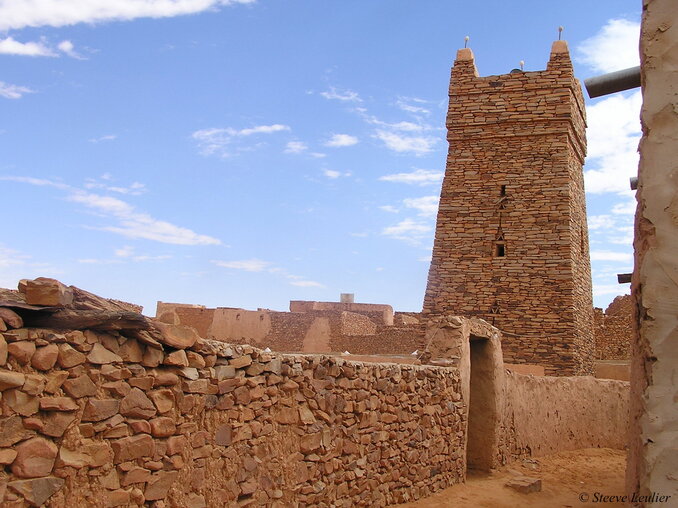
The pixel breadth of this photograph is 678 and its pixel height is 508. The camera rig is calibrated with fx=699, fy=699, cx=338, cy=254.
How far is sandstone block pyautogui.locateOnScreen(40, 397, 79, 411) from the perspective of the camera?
3.53m

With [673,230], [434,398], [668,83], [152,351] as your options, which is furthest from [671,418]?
[434,398]

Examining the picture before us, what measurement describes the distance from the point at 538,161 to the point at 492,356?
693 centimetres

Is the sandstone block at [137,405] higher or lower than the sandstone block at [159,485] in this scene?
higher

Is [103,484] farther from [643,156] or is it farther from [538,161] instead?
[538,161]

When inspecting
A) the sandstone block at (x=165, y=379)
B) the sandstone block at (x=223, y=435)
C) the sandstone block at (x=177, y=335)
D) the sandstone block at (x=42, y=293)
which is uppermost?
the sandstone block at (x=42, y=293)

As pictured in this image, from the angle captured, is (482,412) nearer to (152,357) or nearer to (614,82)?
(614,82)

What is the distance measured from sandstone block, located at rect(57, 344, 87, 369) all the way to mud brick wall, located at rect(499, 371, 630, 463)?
7512 millimetres

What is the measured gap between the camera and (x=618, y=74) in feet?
13.8

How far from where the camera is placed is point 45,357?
3561 millimetres

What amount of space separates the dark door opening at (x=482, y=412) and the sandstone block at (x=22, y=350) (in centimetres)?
724

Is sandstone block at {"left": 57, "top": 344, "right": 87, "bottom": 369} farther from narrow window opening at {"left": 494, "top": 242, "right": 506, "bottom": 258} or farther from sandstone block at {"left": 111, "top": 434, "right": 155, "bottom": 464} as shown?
narrow window opening at {"left": 494, "top": 242, "right": 506, "bottom": 258}

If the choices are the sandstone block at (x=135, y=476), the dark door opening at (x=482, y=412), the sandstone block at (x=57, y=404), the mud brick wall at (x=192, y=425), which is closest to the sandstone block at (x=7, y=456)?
the mud brick wall at (x=192, y=425)

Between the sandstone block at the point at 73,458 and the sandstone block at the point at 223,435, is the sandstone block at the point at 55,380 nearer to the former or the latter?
the sandstone block at the point at 73,458

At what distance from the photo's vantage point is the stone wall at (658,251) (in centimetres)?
248
